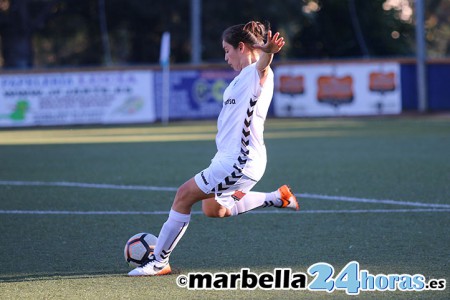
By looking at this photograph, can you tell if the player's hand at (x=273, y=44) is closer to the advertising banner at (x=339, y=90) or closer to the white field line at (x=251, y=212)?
the white field line at (x=251, y=212)

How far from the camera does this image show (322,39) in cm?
4122

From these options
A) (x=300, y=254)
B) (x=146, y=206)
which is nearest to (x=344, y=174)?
(x=146, y=206)

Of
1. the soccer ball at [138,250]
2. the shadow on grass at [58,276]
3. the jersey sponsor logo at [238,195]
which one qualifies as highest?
the jersey sponsor logo at [238,195]

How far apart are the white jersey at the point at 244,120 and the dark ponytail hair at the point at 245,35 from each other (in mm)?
184

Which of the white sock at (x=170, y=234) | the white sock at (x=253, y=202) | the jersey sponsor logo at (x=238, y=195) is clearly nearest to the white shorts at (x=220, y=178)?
the jersey sponsor logo at (x=238, y=195)

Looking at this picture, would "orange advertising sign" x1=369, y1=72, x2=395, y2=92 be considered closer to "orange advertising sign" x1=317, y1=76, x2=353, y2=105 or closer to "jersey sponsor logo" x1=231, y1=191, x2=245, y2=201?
"orange advertising sign" x1=317, y1=76, x2=353, y2=105

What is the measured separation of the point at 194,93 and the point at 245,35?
23.0 metres

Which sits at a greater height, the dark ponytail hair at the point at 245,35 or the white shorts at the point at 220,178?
the dark ponytail hair at the point at 245,35

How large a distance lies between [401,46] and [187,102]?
16.3 metres

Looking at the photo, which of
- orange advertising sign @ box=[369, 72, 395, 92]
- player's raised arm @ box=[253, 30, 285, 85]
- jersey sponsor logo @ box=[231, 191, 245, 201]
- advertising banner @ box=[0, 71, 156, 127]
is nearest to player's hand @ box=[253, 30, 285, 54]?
player's raised arm @ box=[253, 30, 285, 85]

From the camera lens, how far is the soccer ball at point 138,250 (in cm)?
676

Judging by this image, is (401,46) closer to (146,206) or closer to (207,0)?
(207,0)

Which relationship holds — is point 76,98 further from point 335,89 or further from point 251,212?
point 251,212
